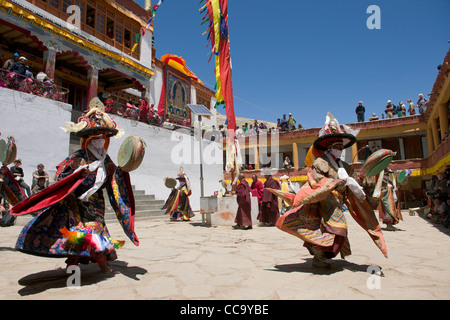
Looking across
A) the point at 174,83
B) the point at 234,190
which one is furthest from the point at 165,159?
the point at 174,83

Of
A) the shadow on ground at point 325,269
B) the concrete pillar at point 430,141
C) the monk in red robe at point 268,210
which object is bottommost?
the shadow on ground at point 325,269

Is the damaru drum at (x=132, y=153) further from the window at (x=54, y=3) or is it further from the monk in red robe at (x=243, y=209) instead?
the window at (x=54, y=3)

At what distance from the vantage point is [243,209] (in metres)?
8.62

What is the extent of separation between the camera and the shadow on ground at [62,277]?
2957 mm

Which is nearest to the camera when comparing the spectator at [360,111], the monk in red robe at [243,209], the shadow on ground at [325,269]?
the shadow on ground at [325,269]

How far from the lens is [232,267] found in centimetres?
382

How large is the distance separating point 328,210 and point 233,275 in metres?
1.37

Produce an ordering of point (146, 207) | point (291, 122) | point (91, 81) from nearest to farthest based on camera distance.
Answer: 1. point (146, 207)
2. point (91, 81)
3. point (291, 122)

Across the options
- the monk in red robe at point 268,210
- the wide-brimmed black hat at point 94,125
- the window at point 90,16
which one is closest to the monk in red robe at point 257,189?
the monk in red robe at point 268,210

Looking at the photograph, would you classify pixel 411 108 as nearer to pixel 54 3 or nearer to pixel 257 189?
pixel 257 189

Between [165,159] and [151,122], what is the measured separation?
2070 millimetres

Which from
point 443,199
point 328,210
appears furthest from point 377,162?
point 443,199

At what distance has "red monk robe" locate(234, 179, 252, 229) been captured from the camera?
854 centimetres
